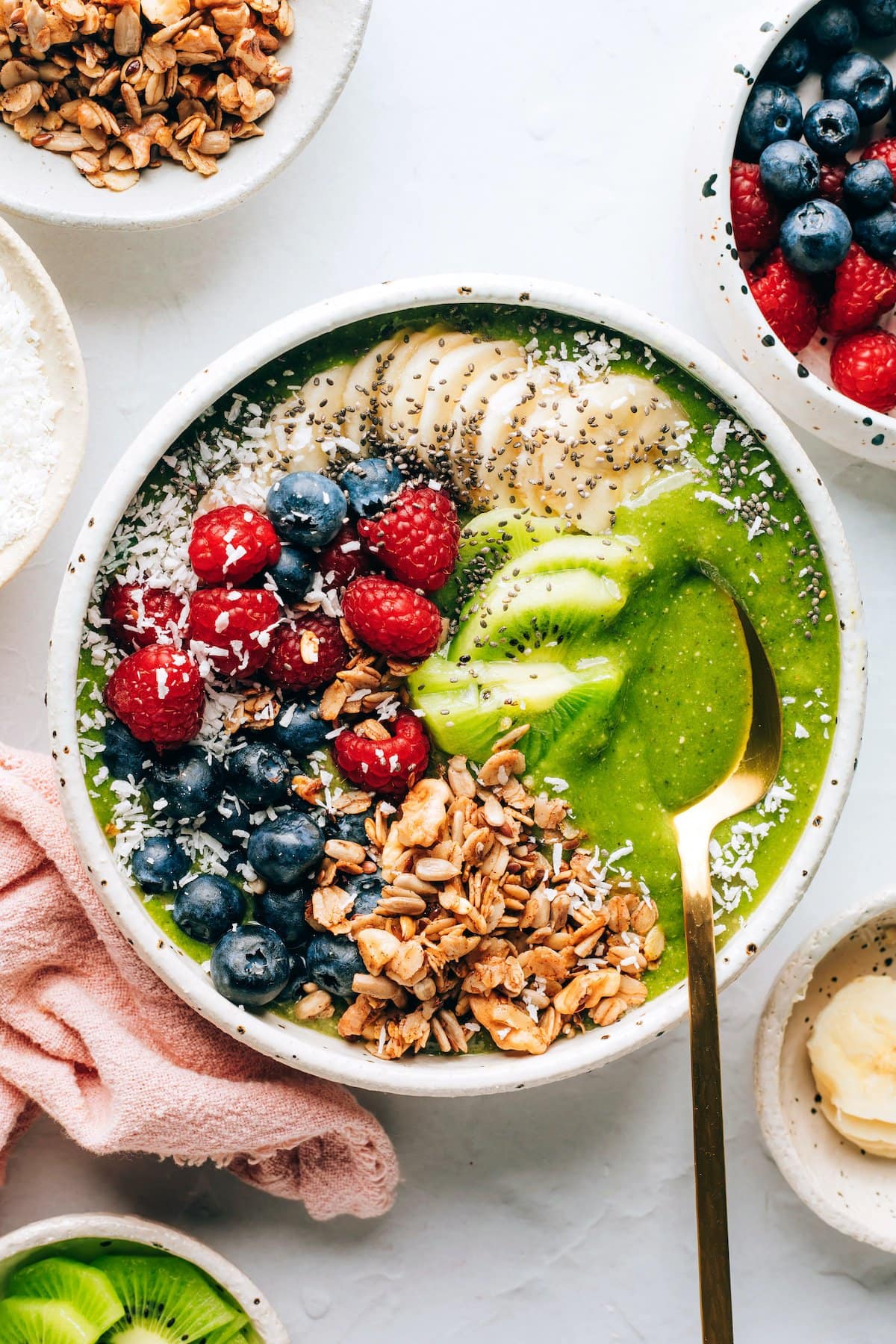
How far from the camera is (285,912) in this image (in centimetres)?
Result: 157

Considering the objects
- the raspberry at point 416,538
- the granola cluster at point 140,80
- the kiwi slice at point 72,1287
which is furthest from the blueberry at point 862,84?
the kiwi slice at point 72,1287

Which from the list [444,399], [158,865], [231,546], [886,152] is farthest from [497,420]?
[886,152]

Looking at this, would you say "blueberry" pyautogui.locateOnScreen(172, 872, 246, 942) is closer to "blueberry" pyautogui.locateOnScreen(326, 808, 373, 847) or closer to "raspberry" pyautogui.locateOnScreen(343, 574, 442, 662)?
"blueberry" pyautogui.locateOnScreen(326, 808, 373, 847)

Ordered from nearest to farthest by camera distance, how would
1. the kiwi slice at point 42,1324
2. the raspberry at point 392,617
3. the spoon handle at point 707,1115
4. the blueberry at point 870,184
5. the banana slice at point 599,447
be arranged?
the spoon handle at point 707,1115 → the raspberry at point 392,617 → the banana slice at point 599,447 → the kiwi slice at point 42,1324 → the blueberry at point 870,184

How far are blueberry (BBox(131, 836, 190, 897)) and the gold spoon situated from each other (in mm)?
694

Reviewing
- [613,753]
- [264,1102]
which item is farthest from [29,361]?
[264,1102]

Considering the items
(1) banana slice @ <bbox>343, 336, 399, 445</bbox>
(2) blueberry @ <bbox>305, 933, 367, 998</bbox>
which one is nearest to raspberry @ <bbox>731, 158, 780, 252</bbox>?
(1) banana slice @ <bbox>343, 336, 399, 445</bbox>

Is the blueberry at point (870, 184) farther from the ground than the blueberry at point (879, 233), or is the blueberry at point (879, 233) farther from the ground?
the blueberry at point (870, 184)

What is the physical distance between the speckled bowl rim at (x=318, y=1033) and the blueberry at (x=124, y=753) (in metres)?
0.05

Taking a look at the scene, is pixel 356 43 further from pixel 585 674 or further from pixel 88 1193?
pixel 88 1193

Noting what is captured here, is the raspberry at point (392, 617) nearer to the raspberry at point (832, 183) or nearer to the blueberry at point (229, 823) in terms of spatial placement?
the blueberry at point (229, 823)

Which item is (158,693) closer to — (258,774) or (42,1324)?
(258,774)

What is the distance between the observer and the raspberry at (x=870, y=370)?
1.84 meters

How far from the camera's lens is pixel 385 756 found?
1532mm
